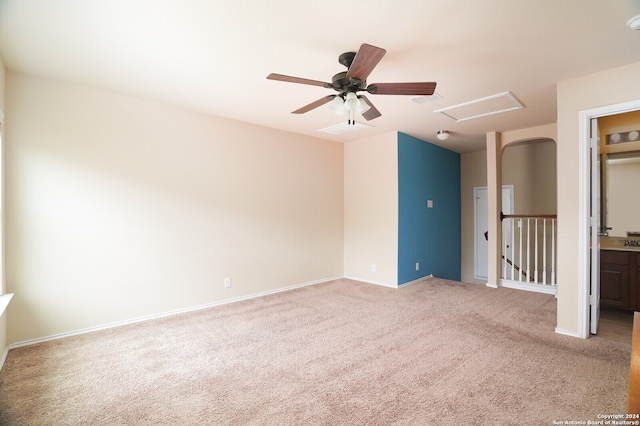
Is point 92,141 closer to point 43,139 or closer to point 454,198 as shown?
point 43,139

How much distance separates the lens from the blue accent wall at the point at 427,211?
4.91m

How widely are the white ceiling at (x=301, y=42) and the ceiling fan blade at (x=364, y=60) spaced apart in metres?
0.28

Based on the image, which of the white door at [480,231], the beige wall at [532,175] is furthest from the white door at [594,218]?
the white door at [480,231]

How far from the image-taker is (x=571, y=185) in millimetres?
2875

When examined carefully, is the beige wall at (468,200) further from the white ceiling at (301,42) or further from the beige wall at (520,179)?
the white ceiling at (301,42)

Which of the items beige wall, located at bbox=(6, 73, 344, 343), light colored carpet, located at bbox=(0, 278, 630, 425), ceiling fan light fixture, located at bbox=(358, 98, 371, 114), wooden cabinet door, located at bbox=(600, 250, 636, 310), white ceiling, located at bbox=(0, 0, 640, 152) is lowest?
light colored carpet, located at bbox=(0, 278, 630, 425)

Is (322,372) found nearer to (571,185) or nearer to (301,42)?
(301,42)

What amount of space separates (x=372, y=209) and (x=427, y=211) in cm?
112

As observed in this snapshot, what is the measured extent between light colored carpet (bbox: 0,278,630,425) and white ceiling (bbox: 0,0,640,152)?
2.49 meters

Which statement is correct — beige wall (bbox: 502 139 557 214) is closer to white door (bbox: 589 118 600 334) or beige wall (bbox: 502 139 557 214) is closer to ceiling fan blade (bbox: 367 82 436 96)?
white door (bbox: 589 118 600 334)

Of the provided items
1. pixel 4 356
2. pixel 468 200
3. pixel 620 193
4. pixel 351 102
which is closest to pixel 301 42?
pixel 351 102

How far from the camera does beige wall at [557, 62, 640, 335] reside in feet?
9.09

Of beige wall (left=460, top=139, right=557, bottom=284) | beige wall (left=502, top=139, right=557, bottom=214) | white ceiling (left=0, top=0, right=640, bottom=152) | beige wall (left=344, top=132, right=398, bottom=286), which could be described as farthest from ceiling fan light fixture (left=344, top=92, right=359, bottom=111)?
beige wall (left=502, top=139, right=557, bottom=214)

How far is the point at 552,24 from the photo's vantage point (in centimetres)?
204
